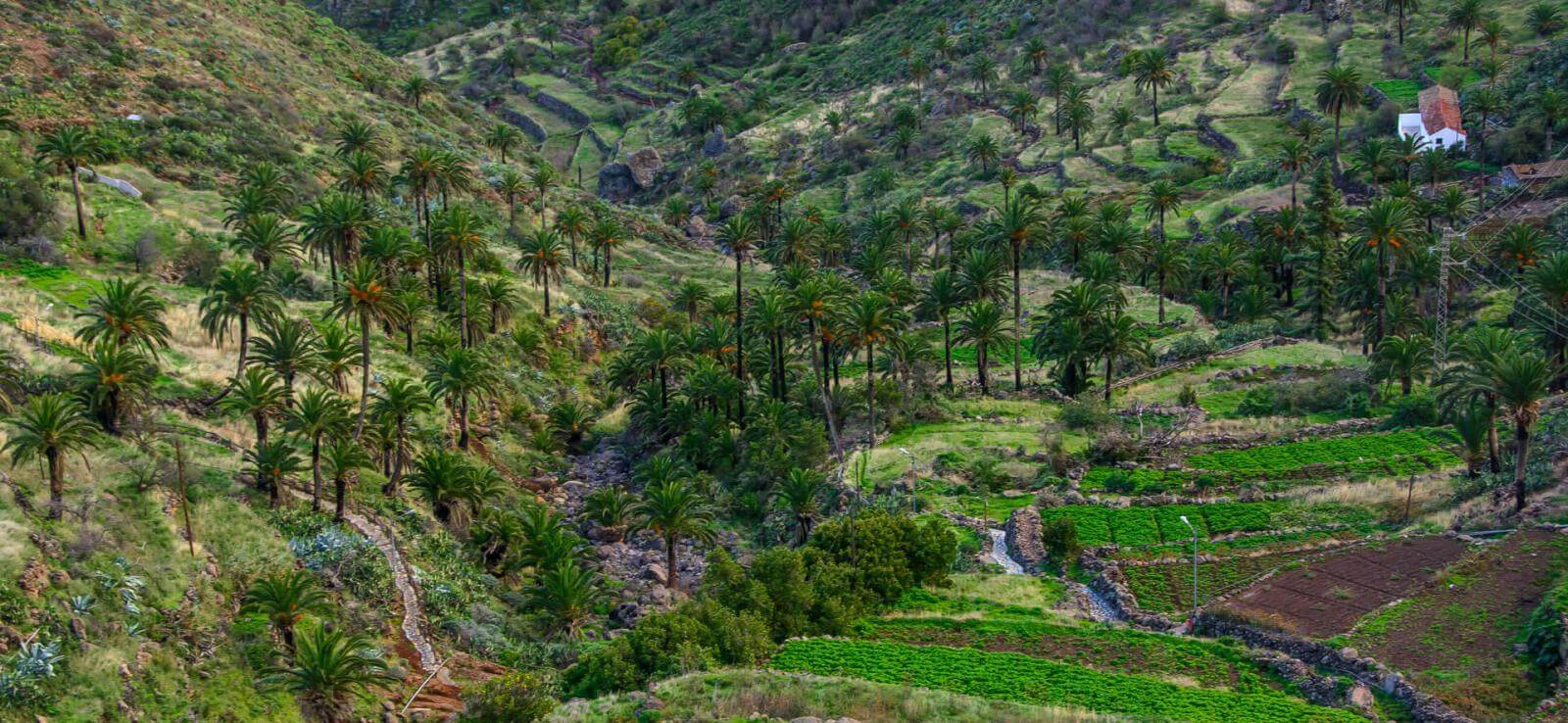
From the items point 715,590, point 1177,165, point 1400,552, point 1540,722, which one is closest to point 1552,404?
point 1400,552

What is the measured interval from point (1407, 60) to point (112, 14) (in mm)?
136962

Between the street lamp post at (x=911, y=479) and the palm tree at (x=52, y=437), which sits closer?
the palm tree at (x=52, y=437)

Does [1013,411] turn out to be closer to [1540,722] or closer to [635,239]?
[1540,722]

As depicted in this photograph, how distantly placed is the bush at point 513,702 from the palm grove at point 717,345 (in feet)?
13.7

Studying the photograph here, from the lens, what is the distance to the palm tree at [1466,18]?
136 m

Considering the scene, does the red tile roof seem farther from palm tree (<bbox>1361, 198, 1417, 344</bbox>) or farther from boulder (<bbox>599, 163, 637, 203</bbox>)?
boulder (<bbox>599, 163, 637, 203</bbox>)

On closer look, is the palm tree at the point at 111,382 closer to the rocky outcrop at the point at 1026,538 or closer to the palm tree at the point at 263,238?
the palm tree at the point at 263,238

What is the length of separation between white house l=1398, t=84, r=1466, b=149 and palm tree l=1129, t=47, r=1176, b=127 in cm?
3022

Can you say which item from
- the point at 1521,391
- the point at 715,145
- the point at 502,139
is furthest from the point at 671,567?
the point at 715,145

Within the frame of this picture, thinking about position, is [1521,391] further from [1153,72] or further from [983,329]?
[1153,72]

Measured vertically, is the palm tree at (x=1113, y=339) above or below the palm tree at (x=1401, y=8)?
below

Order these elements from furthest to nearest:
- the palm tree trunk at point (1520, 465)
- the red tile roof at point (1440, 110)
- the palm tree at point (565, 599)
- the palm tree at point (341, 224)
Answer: the red tile roof at point (1440, 110) < the palm tree at point (341, 224) < the palm tree at point (565, 599) < the palm tree trunk at point (1520, 465)

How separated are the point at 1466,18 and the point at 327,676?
13636 centimetres

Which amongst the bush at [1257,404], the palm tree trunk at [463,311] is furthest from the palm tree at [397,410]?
the bush at [1257,404]
